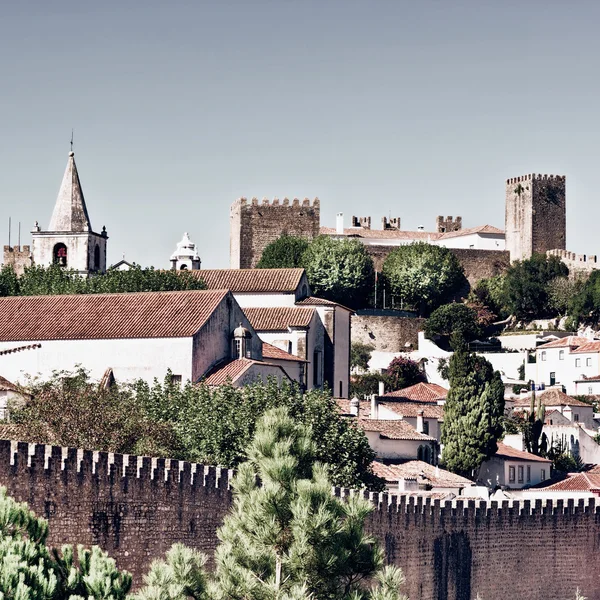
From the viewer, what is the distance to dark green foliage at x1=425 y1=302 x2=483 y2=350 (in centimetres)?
11669

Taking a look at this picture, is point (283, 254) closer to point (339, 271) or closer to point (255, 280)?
point (339, 271)

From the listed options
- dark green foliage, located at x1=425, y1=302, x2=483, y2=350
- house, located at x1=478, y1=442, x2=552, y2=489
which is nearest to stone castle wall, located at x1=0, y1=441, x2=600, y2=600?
house, located at x1=478, y1=442, x2=552, y2=489

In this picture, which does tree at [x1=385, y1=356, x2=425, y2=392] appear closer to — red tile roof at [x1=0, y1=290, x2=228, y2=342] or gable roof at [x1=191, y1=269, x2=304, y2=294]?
gable roof at [x1=191, y1=269, x2=304, y2=294]

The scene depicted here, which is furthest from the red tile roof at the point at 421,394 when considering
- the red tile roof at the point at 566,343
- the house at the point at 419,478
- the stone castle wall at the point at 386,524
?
the stone castle wall at the point at 386,524

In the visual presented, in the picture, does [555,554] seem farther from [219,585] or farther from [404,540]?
[219,585]

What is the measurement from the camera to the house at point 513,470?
78.2 meters

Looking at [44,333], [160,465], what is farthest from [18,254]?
[160,465]

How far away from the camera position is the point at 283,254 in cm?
12381

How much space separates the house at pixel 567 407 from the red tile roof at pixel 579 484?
19.3 metres

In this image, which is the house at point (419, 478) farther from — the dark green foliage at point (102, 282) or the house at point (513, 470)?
the dark green foliage at point (102, 282)

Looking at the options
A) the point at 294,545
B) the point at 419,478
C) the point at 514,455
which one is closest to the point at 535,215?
the point at 514,455

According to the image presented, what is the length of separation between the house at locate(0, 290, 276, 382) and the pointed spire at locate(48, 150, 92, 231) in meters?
17.6

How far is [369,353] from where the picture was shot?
11581 cm

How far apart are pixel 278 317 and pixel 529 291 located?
4803cm
